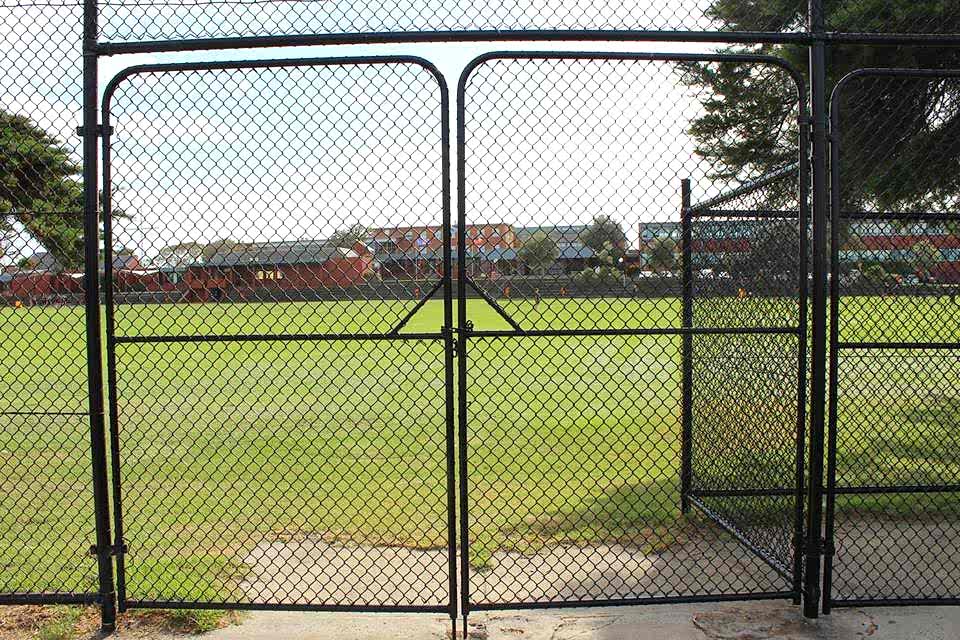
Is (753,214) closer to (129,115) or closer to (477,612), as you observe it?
(477,612)

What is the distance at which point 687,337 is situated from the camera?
18.4 feet

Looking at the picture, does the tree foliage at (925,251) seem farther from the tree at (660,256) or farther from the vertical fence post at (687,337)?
the tree at (660,256)

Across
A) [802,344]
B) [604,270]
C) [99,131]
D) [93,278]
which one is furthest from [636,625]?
[99,131]

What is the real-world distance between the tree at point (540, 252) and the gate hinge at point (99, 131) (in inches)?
81.3

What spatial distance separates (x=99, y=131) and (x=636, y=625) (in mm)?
3540

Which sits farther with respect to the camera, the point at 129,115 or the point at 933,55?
the point at 933,55

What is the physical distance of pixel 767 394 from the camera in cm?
486

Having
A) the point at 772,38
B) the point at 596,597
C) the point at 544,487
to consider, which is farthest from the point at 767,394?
the point at 544,487

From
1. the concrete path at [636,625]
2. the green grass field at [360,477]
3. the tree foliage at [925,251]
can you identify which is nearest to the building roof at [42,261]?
the green grass field at [360,477]

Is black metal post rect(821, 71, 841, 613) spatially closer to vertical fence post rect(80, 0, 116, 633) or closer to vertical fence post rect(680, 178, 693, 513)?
vertical fence post rect(680, 178, 693, 513)

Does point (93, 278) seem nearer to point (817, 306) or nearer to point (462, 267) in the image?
point (462, 267)

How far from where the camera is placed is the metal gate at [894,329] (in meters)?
4.17

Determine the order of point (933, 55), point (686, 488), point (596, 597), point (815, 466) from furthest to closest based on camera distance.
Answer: point (933, 55) < point (686, 488) < point (596, 597) < point (815, 466)

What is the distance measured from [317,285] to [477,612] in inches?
74.6
